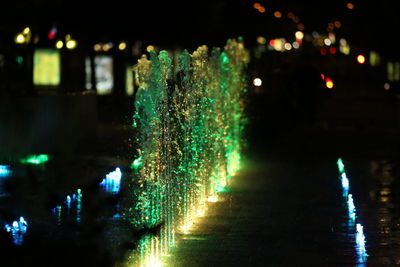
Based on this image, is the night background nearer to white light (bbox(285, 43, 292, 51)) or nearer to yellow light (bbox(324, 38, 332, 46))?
white light (bbox(285, 43, 292, 51))

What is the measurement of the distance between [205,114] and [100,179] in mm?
1951

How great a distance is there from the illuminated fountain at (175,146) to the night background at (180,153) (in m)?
0.02

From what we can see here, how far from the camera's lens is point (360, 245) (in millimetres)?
8844

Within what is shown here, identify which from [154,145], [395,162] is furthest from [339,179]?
[154,145]

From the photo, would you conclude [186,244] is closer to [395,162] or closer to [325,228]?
[325,228]

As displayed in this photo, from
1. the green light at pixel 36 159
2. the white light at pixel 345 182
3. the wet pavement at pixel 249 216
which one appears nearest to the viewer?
the wet pavement at pixel 249 216

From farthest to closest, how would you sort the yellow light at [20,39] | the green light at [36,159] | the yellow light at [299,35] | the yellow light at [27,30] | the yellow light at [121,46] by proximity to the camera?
1. the yellow light at [299,35]
2. the yellow light at [121,46]
3. the yellow light at [20,39]
4. the yellow light at [27,30]
5. the green light at [36,159]

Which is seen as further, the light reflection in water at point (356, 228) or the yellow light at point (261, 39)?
the yellow light at point (261, 39)

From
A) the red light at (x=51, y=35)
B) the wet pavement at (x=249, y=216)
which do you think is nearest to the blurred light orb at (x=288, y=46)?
the red light at (x=51, y=35)

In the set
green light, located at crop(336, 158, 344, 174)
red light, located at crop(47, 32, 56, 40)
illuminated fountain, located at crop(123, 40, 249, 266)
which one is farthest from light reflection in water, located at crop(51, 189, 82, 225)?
red light, located at crop(47, 32, 56, 40)

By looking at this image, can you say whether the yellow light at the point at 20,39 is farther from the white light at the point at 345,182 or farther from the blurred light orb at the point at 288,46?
the blurred light orb at the point at 288,46

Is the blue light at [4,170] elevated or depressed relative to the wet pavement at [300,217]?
elevated

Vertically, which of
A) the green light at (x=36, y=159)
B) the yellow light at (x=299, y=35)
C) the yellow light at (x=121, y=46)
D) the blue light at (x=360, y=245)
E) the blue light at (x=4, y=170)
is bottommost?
the blue light at (x=360, y=245)

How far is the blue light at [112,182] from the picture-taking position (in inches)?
474
